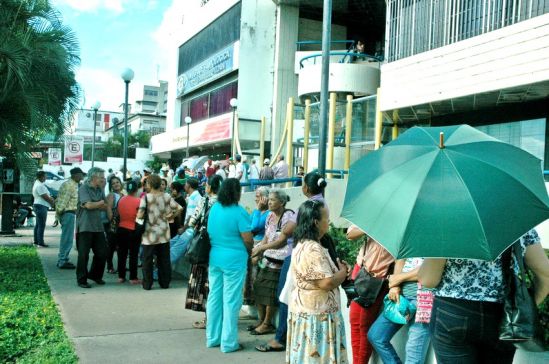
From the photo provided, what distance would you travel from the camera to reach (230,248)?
19.1ft

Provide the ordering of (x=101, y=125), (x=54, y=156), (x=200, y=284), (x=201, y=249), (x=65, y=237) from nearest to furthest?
1. (x=201, y=249)
2. (x=200, y=284)
3. (x=65, y=237)
4. (x=54, y=156)
5. (x=101, y=125)

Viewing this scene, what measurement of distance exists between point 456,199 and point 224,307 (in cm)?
367

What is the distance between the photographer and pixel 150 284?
29.2 ft

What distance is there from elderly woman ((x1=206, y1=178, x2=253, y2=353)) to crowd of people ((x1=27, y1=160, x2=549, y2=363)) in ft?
0.03

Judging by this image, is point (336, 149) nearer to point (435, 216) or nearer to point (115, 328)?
point (115, 328)

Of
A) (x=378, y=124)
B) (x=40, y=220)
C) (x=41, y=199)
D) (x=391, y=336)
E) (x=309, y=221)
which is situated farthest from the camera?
(x=378, y=124)

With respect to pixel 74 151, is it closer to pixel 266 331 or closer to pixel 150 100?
pixel 266 331

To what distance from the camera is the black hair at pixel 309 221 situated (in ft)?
13.7

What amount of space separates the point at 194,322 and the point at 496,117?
390 inches

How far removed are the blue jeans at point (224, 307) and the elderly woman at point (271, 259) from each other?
425mm

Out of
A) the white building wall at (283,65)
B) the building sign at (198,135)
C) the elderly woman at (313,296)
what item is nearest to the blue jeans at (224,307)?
the elderly woman at (313,296)

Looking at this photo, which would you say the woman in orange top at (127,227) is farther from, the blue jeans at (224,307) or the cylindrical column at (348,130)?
the cylindrical column at (348,130)

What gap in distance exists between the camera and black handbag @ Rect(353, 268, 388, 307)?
455cm

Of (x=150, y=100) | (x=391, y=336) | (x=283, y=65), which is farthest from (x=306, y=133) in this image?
(x=150, y=100)
